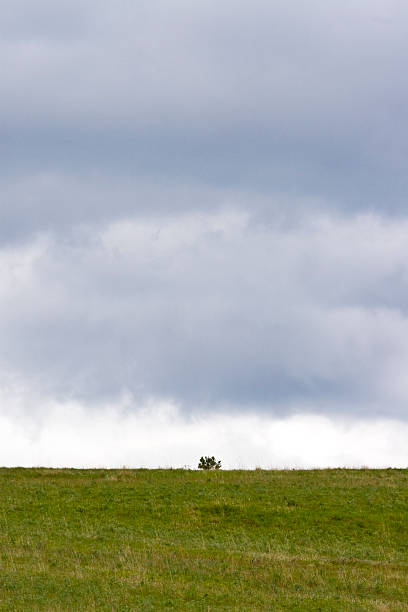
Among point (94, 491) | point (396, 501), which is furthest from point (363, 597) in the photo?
point (94, 491)

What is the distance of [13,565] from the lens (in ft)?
96.1

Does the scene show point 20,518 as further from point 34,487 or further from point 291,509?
point 291,509

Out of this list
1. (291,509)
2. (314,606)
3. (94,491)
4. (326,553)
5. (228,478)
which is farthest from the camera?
(228,478)

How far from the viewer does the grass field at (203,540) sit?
26.2 meters

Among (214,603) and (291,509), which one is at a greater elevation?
(291,509)

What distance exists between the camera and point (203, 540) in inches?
1426

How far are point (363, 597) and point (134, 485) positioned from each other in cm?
2430

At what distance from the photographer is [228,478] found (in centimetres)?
5238

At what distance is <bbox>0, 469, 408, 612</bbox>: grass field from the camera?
85.9ft

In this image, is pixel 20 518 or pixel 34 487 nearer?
pixel 20 518

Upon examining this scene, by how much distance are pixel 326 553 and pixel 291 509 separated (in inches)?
344

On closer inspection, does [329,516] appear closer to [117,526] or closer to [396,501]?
[396,501]

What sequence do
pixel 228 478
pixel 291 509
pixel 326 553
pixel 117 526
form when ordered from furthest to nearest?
pixel 228 478 → pixel 291 509 → pixel 117 526 → pixel 326 553

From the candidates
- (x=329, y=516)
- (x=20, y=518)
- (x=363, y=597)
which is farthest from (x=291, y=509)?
(x=363, y=597)
